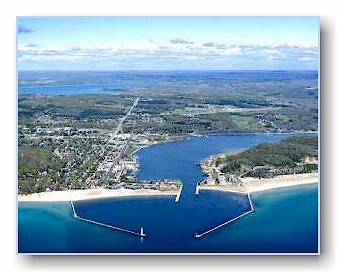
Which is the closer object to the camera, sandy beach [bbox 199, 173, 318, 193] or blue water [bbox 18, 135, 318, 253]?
blue water [bbox 18, 135, 318, 253]

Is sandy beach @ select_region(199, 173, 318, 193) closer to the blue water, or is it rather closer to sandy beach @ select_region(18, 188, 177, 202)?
the blue water

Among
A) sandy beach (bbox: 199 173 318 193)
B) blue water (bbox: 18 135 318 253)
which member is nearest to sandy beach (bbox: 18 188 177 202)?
blue water (bbox: 18 135 318 253)

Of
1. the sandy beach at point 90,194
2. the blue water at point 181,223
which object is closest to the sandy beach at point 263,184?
the blue water at point 181,223

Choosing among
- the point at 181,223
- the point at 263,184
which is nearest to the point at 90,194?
the point at 181,223

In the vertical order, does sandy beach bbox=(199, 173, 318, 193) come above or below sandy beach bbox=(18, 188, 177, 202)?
above

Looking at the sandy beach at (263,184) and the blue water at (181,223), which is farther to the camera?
the sandy beach at (263,184)

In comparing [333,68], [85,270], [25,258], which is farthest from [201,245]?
[333,68]

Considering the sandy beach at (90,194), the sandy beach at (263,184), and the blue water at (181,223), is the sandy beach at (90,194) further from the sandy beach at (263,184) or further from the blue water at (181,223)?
the sandy beach at (263,184)

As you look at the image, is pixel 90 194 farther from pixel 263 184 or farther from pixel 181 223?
pixel 263 184

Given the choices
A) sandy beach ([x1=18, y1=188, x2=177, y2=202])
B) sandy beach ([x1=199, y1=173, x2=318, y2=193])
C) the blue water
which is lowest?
the blue water

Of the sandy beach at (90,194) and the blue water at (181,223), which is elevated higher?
the sandy beach at (90,194)
